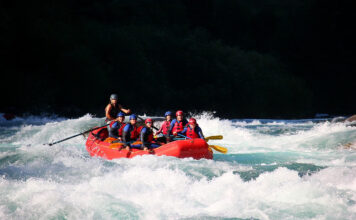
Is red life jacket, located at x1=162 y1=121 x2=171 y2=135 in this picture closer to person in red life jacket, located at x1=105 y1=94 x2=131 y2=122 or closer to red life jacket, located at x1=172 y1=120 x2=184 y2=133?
red life jacket, located at x1=172 y1=120 x2=184 y2=133

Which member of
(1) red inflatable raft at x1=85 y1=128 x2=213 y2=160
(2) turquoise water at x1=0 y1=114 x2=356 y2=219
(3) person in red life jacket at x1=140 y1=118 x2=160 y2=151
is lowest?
(2) turquoise water at x1=0 y1=114 x2=356 y2=219

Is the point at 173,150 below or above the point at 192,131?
below

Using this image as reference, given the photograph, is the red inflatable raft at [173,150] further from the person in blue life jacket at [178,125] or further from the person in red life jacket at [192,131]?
the person in blue life jacket at [178,125]

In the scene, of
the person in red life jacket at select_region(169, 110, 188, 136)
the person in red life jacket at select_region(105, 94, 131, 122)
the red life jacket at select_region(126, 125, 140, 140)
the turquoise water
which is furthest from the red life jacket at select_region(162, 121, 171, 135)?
the turquoise water

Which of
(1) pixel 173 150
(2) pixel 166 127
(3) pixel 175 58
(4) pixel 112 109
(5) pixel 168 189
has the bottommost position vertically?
(5) pixel 168 189

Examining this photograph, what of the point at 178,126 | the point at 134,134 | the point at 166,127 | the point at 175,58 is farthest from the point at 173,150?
the point at 175,58

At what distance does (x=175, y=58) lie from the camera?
2931 cm

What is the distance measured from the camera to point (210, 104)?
29.0 meters

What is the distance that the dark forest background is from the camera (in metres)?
23.1

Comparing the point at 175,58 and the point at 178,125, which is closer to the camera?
the point at 178,125

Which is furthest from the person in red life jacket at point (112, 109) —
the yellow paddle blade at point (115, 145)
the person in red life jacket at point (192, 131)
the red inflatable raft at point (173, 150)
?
the person in red life jacket at point (192, 131)

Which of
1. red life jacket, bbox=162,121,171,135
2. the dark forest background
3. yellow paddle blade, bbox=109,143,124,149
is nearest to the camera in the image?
yellow paddle blade, bbox=109,143,124,149

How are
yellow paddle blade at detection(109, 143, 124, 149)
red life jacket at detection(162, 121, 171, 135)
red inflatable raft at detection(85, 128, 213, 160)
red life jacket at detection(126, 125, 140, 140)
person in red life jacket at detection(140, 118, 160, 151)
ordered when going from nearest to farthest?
red inflatable raft at detection(85, 128, 213, 160) < person in red life jacket at detection(140, 118, 160, 151) < yellow paddle blade at detection(109, 143, 124, 149) < red life jacket at detection(126, 125, 140, 140) < red life jacket at detection(162, 121, 171, 135)

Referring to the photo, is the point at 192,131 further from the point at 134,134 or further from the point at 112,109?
the point at 112,109
